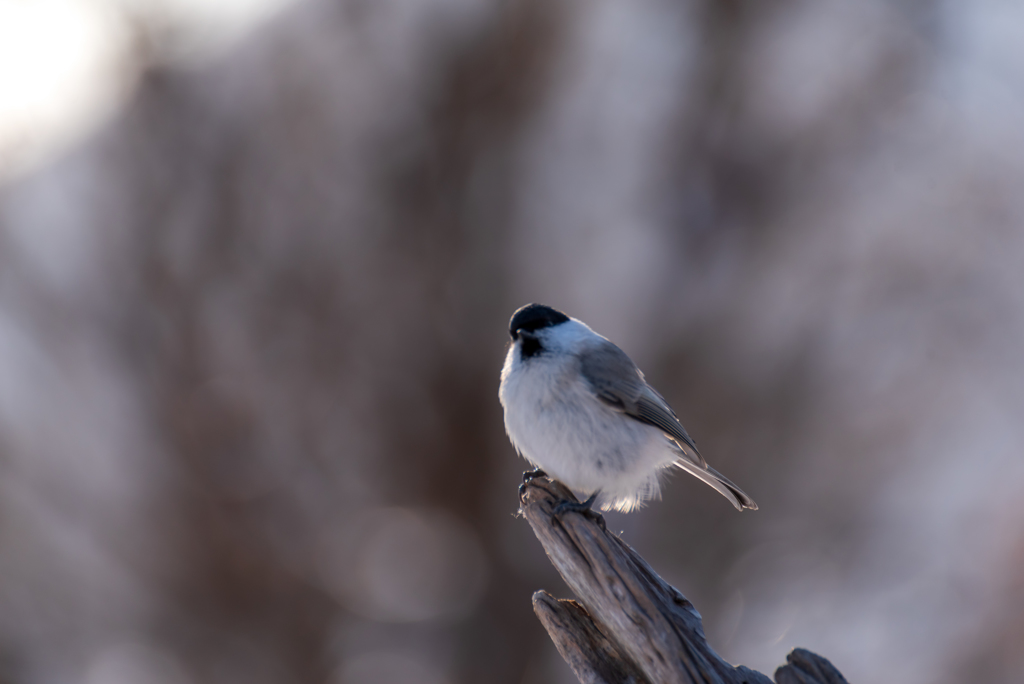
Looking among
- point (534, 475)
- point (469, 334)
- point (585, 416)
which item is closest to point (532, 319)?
point (585, 416)

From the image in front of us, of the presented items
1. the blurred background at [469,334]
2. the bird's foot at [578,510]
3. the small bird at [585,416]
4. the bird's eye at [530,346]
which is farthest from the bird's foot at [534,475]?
the blurred background at [469,334]

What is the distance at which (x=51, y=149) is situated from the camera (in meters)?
4.12

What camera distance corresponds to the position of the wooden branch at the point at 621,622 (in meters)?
1.52

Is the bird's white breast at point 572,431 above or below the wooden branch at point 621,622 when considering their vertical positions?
above

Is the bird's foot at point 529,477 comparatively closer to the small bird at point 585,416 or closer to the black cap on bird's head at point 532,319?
the small bird at point 585,416

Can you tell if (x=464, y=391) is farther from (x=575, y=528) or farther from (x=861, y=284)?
(x=861, y=284)

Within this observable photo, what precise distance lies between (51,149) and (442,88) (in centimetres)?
272

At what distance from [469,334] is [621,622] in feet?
9.81

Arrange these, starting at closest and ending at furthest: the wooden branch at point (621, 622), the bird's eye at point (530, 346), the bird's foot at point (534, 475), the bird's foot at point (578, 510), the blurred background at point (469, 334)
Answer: the wooden branch at point (621, 622)
the bird's foot at point (578, 510)
the bird's eye at point (530, 346)
the bird's foot at point (534, 475)
the blurred background at point (469, 334)

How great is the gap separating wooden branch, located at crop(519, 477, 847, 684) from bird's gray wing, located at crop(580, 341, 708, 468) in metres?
0.45

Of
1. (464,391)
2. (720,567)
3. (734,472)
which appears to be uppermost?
(464,391)

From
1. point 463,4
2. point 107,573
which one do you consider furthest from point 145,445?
point 463,4

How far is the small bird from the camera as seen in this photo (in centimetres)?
210

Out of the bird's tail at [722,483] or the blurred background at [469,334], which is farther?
the blurred background at [469,334]
